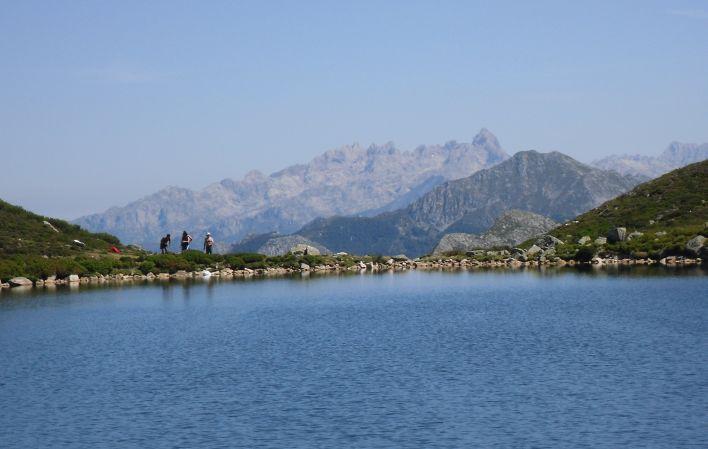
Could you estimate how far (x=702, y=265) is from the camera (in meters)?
125

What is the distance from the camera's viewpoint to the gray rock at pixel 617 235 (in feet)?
508

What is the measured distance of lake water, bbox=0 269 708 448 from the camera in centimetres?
4053

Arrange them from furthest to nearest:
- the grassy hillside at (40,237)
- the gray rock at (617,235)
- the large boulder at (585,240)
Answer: the large boulder at (585,240)
the gray rock at (617,235)
the grassy hillside at (40,237)

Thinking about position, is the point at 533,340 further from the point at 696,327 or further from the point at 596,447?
the point at 596,447

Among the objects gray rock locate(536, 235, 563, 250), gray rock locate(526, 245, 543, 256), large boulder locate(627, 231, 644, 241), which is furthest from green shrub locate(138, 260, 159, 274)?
large boulder locate(627, 231, 644, 241)

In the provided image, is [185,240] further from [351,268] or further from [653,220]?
[653,220]

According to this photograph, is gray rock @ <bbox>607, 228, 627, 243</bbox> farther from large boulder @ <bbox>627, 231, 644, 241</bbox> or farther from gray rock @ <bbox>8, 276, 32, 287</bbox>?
gray rock @ <bbox>8, 276, 32, 287</bbox>

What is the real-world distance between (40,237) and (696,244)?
347ft

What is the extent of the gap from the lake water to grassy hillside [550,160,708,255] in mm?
50834

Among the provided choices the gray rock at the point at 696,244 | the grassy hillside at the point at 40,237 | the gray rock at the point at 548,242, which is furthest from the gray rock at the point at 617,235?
the grassy hillside at the point at 40,237

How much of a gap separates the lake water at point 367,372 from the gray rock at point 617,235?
57880mm

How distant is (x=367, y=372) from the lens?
5375cm

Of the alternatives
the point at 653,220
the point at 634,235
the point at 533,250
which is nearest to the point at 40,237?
the point at 533,250

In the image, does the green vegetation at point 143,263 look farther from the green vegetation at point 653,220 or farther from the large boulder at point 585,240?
the green vegetation at point 653,220
